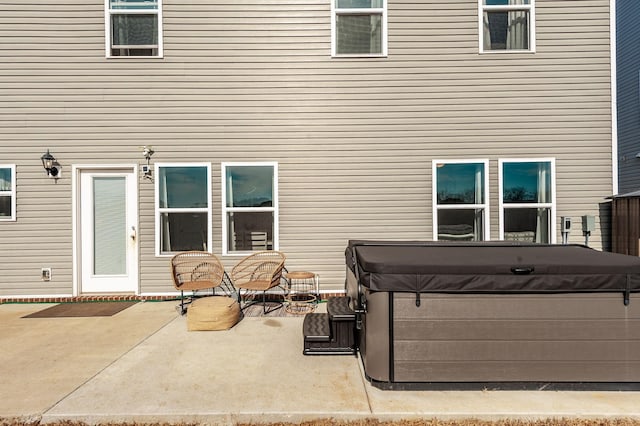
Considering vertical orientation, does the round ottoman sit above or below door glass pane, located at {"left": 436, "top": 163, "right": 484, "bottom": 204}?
below

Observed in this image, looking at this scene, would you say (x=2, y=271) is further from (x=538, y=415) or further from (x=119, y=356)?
(x=538, y=415)

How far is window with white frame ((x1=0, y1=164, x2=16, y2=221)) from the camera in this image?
17.2 feet

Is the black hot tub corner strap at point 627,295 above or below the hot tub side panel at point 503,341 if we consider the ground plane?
above

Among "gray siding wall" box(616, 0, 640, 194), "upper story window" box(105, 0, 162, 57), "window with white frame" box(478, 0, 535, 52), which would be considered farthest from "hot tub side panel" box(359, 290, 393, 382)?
"gray siding wall" box(616, 0, 640, 194)

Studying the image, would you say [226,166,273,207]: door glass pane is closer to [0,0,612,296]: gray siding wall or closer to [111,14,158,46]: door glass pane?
[0,0,612,296]: gray siding wall

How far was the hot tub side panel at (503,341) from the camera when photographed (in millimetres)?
2699

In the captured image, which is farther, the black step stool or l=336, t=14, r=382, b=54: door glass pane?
l=336, t=14, r=382, b=54: door glass pane

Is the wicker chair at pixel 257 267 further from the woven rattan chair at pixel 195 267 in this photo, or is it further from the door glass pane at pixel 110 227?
the door glass pane at pixel 110 227

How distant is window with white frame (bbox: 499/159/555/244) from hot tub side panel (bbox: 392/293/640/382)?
112 inches

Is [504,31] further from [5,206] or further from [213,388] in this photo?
[5,206]

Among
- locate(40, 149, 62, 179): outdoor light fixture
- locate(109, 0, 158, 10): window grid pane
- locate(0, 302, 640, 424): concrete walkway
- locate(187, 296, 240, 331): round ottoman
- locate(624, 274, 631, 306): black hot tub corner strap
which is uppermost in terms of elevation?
locate(109, 0, 158, 10): window grid pane

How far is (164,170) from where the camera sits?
5344mm

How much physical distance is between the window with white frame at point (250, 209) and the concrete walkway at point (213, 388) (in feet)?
5.74

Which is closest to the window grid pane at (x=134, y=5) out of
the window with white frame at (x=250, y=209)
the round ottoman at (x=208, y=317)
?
the window with white frame at (x=250, y=209)
